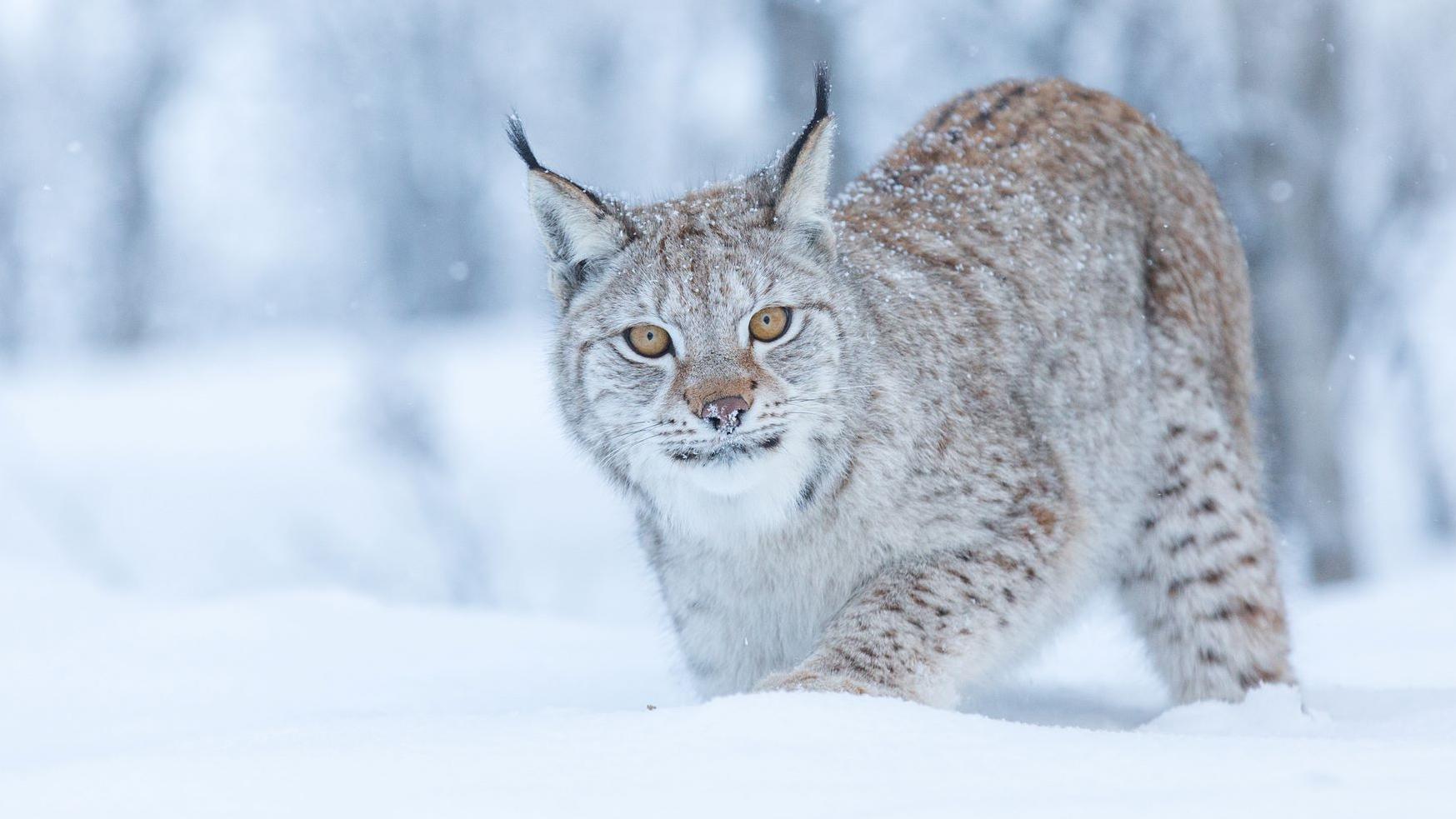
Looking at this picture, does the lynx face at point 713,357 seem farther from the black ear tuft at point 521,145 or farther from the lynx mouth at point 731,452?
the black ear tuft at point 521,145

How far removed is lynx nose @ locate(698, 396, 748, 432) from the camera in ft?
11.2

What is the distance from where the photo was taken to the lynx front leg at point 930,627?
3617 mm

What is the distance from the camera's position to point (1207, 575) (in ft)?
15.0

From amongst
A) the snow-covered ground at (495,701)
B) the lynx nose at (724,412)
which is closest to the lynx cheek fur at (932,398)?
the lynx nose at (724,412)

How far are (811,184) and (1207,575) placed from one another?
177 centimetres

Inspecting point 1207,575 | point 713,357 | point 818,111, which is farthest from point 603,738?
point 1207,575

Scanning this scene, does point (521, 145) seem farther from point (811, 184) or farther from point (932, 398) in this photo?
point (932, 398)

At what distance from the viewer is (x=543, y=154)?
15.4 meters

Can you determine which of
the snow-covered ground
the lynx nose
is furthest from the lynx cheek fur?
the snow-covered ground

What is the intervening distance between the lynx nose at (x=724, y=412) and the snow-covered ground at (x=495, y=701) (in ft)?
2.14

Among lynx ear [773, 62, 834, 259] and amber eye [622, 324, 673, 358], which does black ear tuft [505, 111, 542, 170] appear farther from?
lynx ear [773, 62, 834, 259]

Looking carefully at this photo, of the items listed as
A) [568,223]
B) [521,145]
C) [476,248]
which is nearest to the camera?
[521,145]

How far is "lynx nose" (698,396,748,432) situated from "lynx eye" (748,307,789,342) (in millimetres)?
298

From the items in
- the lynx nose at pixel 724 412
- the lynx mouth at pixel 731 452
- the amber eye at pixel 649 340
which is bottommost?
the lynx mouth at pixel 731 452
